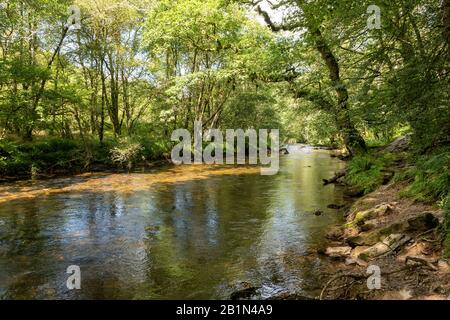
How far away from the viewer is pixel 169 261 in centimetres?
638

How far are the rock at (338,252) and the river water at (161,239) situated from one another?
0.27 m

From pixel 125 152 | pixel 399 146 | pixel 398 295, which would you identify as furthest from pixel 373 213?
pixel 125 152

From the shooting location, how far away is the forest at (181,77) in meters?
7.04

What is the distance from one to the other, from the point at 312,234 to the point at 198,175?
37.3 feet

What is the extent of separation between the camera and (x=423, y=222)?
5719 millimetres

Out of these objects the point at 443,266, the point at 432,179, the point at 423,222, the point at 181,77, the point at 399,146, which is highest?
the point at 181,77

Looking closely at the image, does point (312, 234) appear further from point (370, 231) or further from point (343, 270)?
point (343, 270)

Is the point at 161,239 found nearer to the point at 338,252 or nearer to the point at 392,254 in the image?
the point at 338,252

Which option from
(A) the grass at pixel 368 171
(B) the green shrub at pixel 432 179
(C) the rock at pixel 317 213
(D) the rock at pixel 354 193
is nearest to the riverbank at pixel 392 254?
(B) the green shrub at pixel 432 179

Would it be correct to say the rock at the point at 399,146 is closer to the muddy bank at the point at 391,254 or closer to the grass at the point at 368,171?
the grass at the point at 368,171

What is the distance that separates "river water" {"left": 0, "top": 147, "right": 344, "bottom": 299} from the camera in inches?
213

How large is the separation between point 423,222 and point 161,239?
4975 mm
